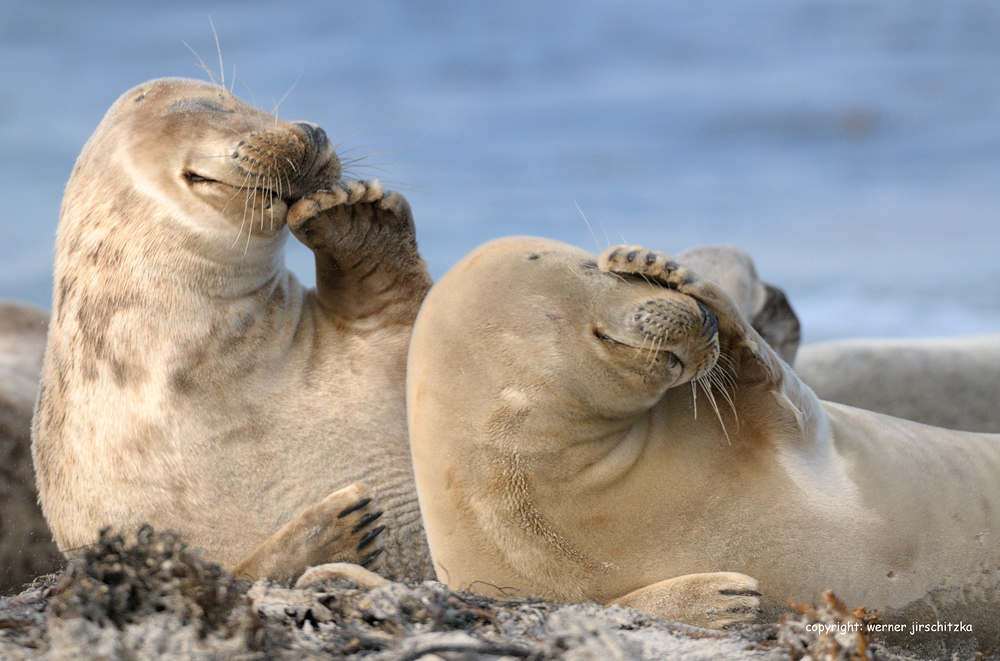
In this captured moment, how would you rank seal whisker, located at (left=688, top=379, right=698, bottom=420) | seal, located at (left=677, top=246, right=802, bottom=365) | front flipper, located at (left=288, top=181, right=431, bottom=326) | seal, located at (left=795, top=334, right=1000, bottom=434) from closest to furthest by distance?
seal whisker, located at (left=688, top=379, right=698, bottom=420) < front flipper, located at (left=288, top=181, right=431, bottom=326) < seal, located at (left=677, top=246, right=802, bottom=365) < seal, located at (left=795, top=334, right=1000, bottom=434)

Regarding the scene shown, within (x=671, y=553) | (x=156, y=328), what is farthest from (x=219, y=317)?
(x=671, y=553)

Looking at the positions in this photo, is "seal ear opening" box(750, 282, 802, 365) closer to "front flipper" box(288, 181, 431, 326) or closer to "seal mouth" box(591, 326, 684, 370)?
"front flipper" box(288, 181, 431, 326)

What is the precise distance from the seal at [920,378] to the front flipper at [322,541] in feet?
10.3

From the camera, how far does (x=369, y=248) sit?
142 inches

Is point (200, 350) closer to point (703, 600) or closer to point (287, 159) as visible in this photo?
point (287, 159)

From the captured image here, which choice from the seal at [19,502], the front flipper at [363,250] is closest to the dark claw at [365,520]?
the front flipper at [363,250]

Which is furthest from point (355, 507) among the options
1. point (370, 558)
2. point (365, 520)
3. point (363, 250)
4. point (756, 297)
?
point (756, 297)

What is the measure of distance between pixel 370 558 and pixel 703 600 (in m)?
1.00

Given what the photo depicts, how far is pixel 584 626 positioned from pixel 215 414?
1717 millimetres

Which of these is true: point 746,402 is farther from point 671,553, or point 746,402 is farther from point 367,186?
point 367,186

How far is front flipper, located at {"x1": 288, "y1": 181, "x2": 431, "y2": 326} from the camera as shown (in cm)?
335

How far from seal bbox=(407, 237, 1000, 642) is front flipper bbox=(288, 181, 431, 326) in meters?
0.72

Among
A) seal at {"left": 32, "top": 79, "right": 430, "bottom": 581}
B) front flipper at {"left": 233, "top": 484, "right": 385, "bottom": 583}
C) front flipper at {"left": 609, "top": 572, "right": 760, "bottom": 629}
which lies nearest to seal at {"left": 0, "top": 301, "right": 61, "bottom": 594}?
seal at {"left": 32, "top": 79, "right": 430, "bottom": 581}

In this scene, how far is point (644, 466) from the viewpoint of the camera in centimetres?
272
